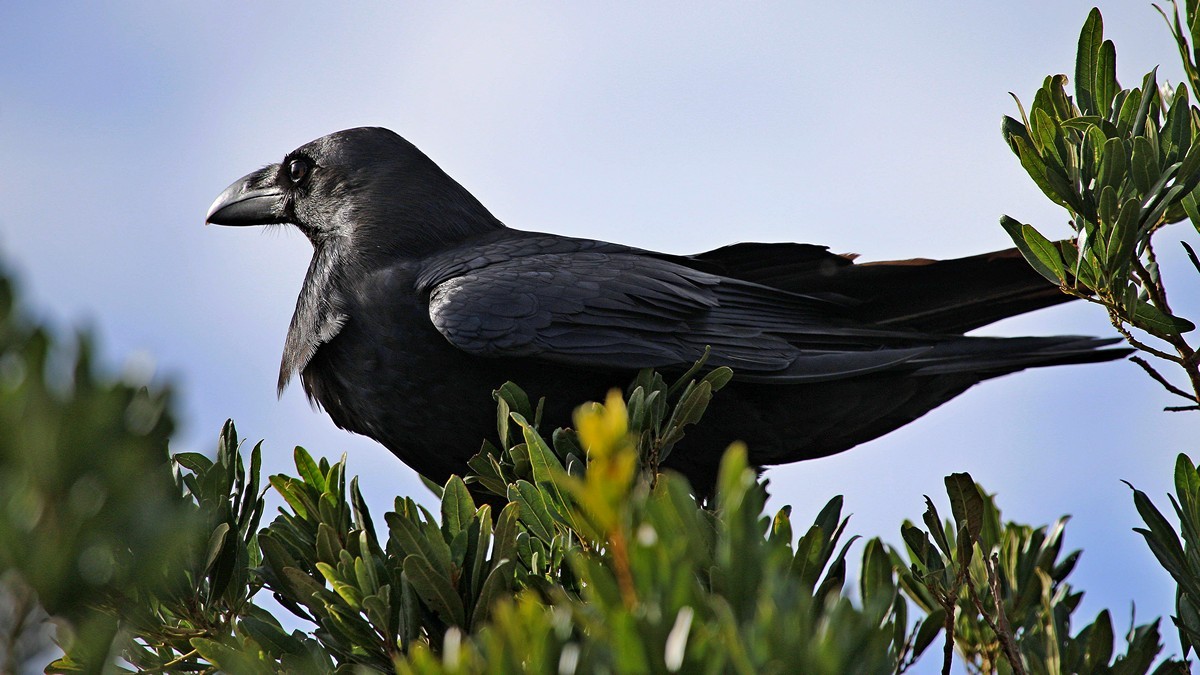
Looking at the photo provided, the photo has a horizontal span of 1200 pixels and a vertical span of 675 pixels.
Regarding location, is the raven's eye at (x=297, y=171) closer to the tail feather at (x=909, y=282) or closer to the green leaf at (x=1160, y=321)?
the tail feather at (x=909, y=282)

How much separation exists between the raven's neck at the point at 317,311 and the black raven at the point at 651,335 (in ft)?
0.03

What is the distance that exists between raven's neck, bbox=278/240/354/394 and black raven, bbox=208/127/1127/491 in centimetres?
1

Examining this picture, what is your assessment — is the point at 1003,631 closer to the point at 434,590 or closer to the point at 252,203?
the point at 434,590

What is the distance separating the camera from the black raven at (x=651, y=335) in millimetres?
3818

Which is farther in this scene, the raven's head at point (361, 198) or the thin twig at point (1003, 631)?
the raven's head at point (361, 198)

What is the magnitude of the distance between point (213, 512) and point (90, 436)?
144cm

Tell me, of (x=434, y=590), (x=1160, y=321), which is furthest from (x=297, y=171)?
(x=1160, y=321)

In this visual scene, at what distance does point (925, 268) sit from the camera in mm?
4188

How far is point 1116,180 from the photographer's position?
2.91 metres

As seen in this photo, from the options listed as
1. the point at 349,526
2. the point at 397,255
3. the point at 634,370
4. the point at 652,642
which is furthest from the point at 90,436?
the point at 397,255

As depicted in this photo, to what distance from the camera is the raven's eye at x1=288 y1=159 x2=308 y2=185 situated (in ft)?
16.5

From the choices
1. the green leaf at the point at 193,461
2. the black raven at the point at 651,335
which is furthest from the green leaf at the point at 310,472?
the black raven at the point at 651,335

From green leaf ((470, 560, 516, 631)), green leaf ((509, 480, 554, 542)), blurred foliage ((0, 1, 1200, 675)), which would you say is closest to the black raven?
blurred foliage ((0, 1, 1200, 675))

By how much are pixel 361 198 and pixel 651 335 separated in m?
1.55
